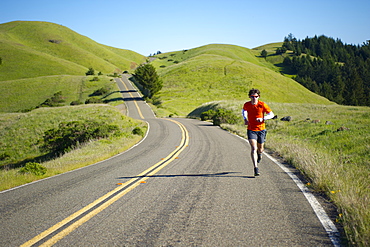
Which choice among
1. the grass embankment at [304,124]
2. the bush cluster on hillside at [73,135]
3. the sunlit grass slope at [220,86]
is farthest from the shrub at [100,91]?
the bush cluster on hillside at [73,135]

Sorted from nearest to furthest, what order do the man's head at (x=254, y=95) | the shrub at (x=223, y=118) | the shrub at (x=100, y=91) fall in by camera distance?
the man's head at (x=254, y=95) → the shrub at (x=223, y=118) → the shrub at (x=100, y=91)

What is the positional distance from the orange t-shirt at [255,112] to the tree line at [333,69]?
328 ft

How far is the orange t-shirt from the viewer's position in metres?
6.82

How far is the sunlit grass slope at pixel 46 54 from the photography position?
320 ft

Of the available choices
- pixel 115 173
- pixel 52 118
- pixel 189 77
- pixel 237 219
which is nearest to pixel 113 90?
pixel 189 77

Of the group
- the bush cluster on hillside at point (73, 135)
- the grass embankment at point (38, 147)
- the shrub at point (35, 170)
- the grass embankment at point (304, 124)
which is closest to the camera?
the grass embankment at point (304, 124)

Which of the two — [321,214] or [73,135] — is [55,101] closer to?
[73,135]

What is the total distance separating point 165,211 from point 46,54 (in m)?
133

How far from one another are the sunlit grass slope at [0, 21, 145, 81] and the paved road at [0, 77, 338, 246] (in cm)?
10254

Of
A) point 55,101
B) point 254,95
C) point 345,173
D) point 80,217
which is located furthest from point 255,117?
point 55,101

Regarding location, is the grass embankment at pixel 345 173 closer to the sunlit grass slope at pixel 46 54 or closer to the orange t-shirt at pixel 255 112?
the orange t-shirt at pixel 255 112

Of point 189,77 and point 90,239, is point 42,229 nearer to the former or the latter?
point 90,239

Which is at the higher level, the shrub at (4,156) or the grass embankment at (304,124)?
the grass embankment at (304,124)

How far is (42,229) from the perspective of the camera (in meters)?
3.75
